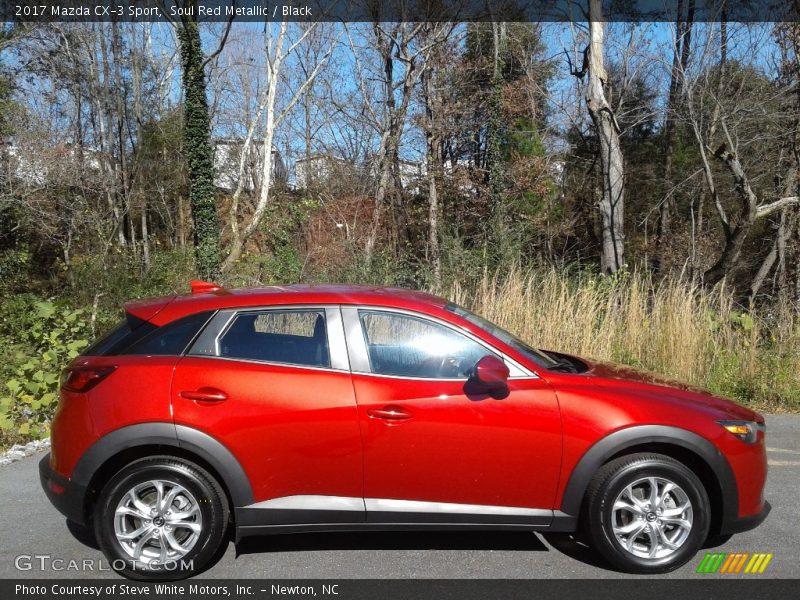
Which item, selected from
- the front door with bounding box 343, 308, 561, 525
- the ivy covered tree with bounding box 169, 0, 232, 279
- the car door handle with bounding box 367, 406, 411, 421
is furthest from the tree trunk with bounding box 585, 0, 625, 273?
the car door handle with bounding box 367, 406, 411, 421

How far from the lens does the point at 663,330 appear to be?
29.2 ft

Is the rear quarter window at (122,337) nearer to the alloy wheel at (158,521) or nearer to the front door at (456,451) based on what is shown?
the alloy wheel at (158,521)

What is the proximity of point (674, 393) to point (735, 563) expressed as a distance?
40.6 inches

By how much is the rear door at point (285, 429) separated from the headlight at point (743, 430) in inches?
83.1

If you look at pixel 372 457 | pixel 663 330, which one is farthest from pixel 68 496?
pixel 663 330

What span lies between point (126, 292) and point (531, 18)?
782 inches

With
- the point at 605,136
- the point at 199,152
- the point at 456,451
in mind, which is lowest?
the point at 456,451

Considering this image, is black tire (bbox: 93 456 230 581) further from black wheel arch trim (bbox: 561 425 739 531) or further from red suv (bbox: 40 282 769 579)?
black wheel arch trim (bbox: 561 425 739 531)

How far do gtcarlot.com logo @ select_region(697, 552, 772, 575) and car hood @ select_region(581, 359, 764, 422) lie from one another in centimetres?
80

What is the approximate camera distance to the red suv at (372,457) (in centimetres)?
371

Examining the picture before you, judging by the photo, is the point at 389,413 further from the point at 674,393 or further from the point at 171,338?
the point at 674,393

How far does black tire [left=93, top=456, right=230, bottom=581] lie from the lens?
3719 mm

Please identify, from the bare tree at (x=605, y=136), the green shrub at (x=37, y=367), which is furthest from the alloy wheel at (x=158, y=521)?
the bare tree at (x=605, y=136)
